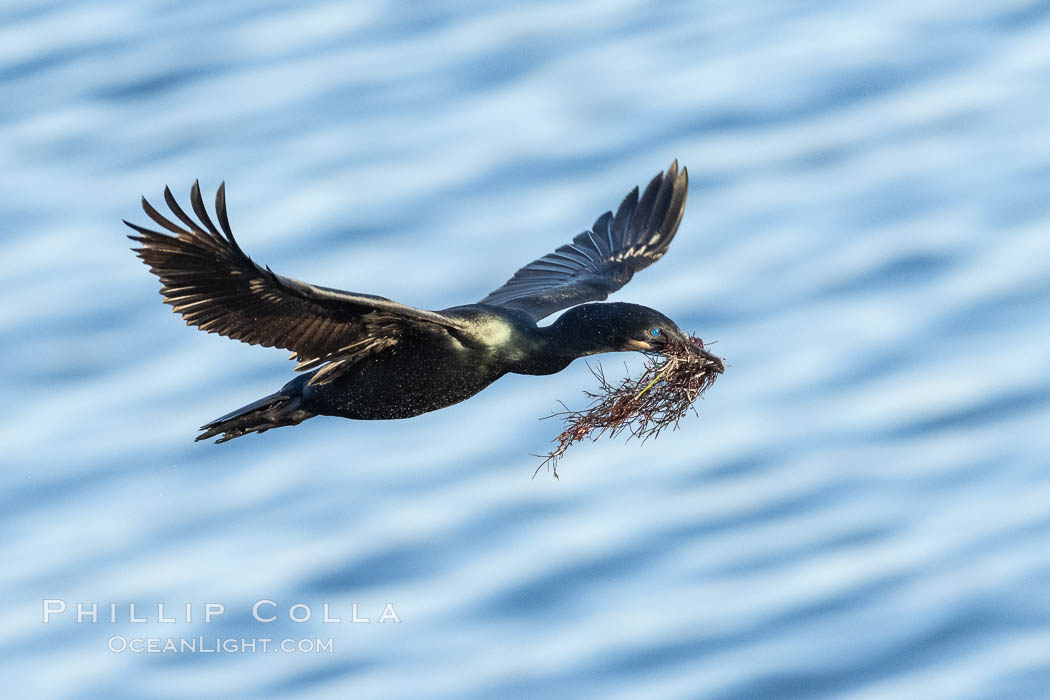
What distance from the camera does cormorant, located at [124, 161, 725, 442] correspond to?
7590 millimetres

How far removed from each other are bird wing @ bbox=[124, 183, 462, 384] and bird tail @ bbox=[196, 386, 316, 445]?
0.58 m

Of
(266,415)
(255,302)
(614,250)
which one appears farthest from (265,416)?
(614,250)

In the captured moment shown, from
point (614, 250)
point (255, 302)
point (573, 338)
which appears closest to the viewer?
point (255, 302)

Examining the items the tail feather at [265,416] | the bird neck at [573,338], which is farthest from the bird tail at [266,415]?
the bird neck at [573,338]

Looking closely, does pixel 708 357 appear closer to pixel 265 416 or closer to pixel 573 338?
pixel 573 338

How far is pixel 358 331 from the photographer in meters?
8.27

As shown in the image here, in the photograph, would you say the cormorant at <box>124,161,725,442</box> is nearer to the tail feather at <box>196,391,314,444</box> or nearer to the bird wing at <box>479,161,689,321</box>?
the tail feather at <box>196,391,314,444</box>

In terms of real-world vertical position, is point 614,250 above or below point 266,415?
above

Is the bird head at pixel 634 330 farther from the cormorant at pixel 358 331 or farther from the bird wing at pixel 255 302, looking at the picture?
the bird wing at pixel 255 302

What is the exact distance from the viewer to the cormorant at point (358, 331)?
759 cm

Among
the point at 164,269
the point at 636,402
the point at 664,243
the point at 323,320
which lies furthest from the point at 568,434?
the point at 664,243

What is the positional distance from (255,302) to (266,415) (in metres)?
1.27

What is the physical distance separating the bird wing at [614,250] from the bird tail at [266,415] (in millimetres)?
1501

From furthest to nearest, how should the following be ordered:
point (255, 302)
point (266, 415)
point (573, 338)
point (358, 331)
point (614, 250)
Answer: point (614, 250) < point (266, 415) < point (573, 338) < point (358, 331) < point (255, 302)
